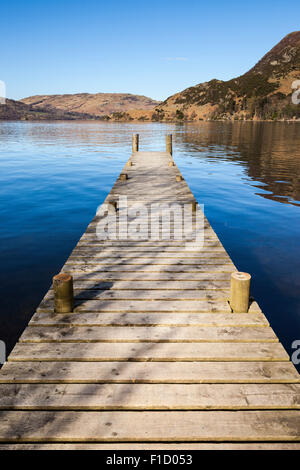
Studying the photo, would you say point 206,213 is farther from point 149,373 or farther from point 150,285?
point 149,373

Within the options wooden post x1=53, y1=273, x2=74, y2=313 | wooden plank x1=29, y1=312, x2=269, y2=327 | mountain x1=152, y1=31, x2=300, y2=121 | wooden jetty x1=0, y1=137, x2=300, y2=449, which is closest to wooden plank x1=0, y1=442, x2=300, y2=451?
wooden jetty x1=0, y1=137, x2=300, y2=449

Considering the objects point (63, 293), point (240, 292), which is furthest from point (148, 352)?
point (240, 292)

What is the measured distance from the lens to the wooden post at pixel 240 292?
467 cm

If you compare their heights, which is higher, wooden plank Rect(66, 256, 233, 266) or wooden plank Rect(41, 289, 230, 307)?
wooden plank Rect(66, 256, 233, 266)

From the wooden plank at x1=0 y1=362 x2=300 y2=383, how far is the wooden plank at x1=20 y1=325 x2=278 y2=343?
1.36 feet

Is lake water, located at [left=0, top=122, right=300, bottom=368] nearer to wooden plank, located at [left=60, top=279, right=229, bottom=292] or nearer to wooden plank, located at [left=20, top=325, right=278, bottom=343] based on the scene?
wooden plank, located at [left=60, top=279, right=229, bottom=292]

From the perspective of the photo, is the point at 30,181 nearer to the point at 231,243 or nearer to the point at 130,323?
the point at 231,243

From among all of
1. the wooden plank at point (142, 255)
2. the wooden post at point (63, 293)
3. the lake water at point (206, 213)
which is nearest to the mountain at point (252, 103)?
the lake water at point (206, 213)

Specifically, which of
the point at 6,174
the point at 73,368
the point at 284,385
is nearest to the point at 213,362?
the point at 284,385

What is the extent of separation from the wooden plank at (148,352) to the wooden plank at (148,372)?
2.8 inches

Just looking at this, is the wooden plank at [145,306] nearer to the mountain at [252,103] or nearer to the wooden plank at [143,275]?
the wooden plank at [143,275]

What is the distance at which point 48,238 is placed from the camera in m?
11.5

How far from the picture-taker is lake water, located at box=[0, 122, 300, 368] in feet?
24.8

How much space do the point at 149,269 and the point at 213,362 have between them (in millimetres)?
2598
